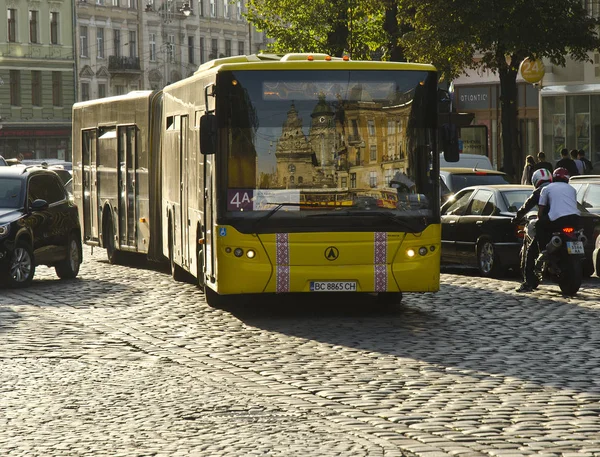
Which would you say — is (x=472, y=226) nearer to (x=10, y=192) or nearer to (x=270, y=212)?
(x=10, y=192)

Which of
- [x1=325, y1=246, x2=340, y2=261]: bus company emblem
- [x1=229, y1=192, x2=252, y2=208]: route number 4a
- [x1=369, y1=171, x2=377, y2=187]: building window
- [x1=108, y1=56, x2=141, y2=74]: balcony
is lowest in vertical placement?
[x1=325, y1=246, x2=340, y2=261]: bus company emblem

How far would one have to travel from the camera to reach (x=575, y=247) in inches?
724

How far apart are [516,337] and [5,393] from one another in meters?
5.39

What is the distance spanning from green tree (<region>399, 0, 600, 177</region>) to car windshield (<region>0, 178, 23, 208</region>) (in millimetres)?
14063

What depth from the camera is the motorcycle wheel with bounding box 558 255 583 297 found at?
18.5 meters

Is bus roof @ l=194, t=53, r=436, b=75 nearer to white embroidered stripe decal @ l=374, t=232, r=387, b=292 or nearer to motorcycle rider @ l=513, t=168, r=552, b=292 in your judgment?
white embroidered stripe decal @ l=374, t=232, r=387, b=292

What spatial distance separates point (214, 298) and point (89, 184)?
1005cm

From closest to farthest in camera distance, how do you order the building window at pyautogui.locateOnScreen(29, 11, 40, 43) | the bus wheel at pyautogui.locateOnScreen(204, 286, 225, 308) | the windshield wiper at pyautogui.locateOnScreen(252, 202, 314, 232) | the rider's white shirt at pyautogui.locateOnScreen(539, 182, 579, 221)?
the windshield wiper at pyautogui.locateOnScreen(252, 202, 314, 232) → the bus wheel at pyautogui.locateOnScreen(204, 286, 225, 308) → the rider's white shirt at pyautogui.locateOnScreen(539, 182, 579, 221) → the building window at pyautogui.locateOnScreen(29, 11, 40, 43)

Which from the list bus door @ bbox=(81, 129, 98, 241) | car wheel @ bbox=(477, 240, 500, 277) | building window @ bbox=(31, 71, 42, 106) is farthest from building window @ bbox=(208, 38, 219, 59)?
car wheel @ bbox=(477, 240, 500, 277)

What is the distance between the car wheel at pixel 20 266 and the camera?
2052cm

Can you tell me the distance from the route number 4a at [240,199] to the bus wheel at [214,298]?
2118 millimetres

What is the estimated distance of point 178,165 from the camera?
1972 centimetres

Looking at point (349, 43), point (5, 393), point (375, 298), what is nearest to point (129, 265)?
point (375, 298)

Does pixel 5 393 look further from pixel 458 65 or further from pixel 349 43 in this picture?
pixel 349 43
